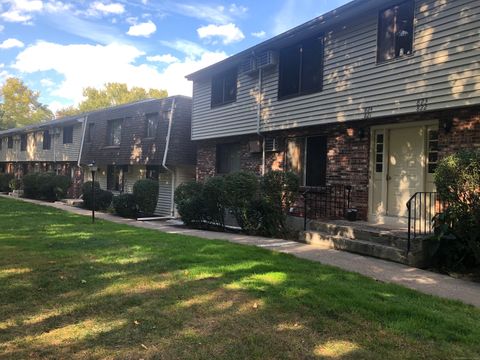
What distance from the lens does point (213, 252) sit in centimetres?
806

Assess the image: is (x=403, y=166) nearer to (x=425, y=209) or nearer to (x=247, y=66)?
(x=425, y=209)

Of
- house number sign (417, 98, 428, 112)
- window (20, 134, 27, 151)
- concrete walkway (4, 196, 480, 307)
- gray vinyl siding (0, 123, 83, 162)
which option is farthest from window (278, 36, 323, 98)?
window (20, 134, 27, 151)

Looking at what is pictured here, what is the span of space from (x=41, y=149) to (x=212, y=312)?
3051 cm

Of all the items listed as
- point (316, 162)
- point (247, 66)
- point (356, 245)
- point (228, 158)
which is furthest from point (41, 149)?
point (356, 245)

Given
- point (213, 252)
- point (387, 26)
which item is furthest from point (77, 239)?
point (387, 26)

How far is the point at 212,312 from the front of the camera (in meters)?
4.65

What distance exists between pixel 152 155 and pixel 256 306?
15.1 meters

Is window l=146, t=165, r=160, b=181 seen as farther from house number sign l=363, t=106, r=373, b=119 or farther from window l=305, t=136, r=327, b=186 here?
house number sign l=363, t=106, r=373, b=119

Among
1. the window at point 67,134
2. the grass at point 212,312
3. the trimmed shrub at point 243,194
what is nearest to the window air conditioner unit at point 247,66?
the trimmed shrub at point 243,194

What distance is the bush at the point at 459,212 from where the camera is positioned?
679 centimetres

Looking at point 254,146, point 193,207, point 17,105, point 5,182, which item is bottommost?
point 193,207

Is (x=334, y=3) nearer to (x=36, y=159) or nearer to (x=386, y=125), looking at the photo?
(x=386, y=125)

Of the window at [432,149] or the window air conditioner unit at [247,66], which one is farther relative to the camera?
the window air conditioner unit at [247,66]

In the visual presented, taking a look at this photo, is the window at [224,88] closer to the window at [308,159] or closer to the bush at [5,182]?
the window at [308,159]
